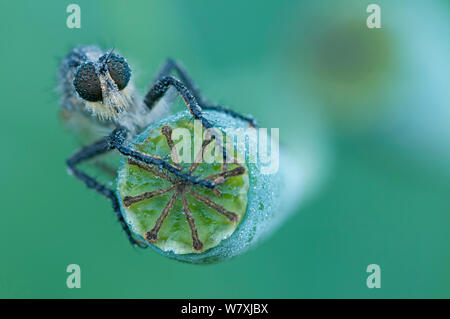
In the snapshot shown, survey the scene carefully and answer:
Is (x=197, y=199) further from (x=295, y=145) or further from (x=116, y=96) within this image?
(x=295, y=145)

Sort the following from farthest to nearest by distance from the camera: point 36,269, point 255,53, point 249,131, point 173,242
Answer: point 255,53, point 36,269, point 249,131, point 173,242

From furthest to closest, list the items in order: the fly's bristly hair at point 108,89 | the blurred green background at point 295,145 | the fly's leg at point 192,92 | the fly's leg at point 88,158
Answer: the blurred green background at point 295,145, the fly's leg at point 88,158, the fly's bristly hair at point 108,89, the fly's leg at point 192,92

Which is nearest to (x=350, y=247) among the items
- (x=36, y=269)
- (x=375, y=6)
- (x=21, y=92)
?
(x=375, y=6)

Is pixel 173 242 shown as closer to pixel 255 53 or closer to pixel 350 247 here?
pixel 350 247

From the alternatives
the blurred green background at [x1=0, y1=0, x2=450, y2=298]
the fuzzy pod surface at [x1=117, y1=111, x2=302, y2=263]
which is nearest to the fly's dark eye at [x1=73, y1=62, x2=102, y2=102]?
the fuzzy pod surface at [x1=117, y1=111, x2=302, y2=263]

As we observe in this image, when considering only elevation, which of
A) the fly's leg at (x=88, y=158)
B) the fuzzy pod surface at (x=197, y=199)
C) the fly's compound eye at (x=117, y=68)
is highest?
the fly's compound eye at (x=117, y=68)

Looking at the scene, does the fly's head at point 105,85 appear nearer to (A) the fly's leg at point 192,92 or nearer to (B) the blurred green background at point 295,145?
(A) the fly's leg at point 192,92

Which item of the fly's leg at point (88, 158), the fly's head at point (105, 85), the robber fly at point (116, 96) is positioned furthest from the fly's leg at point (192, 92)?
the fly's leg at point (88, 158)
